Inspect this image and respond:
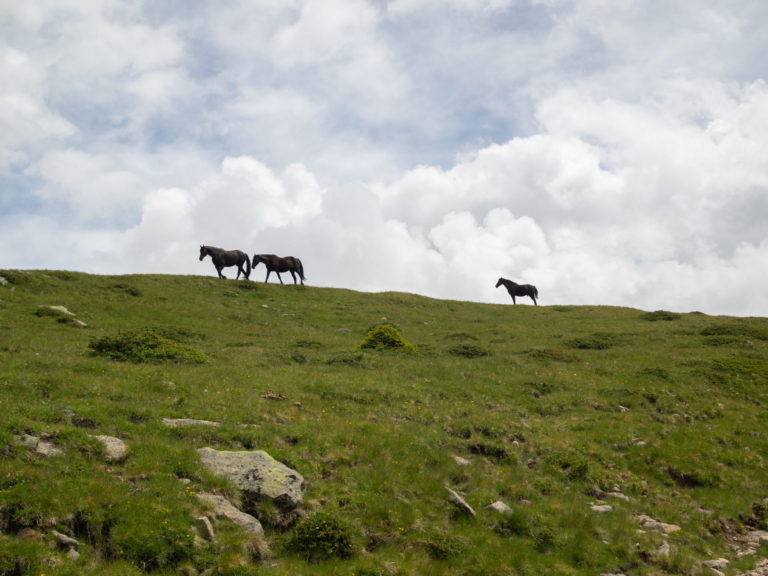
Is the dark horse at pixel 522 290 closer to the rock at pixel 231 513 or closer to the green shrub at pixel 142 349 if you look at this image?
the green shrub at pixel 142 349

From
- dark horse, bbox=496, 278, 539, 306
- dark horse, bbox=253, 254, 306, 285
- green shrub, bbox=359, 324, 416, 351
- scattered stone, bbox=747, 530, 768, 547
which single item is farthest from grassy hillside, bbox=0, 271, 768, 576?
dark horse, bbox=496, 278, 539, 306

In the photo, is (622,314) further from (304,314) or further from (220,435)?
(220,435)

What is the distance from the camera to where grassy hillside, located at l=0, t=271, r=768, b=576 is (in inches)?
432

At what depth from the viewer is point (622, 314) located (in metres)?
53.1

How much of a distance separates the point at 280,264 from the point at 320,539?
4676 cm

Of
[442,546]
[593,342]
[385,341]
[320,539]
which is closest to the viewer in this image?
[320,539]

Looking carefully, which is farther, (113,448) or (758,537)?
(758,537)

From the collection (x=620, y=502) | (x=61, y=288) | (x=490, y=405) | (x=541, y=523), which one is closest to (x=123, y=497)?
(x=541, y=523)

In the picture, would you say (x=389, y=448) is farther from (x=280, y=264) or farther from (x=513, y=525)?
(x=280, y=264)

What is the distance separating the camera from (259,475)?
13.2 meters

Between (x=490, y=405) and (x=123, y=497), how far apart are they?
16198 millimetres

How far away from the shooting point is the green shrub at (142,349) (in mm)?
23984

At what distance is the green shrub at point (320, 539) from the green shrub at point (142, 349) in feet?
48.0

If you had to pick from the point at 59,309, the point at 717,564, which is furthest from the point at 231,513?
the point at 59,309
